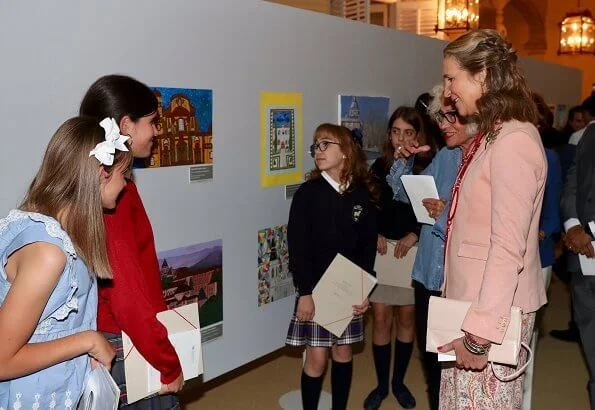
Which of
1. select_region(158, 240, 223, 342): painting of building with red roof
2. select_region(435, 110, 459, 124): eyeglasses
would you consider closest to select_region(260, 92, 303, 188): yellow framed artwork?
select_region(158, 240, 223, 342): painting of building with red roof

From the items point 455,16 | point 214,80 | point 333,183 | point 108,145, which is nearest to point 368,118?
point 333,183

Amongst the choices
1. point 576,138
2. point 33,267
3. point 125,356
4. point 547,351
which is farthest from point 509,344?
point 576,138

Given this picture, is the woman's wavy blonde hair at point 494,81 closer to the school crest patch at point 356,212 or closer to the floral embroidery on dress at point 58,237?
the floral embroidery on dress at point 58,237

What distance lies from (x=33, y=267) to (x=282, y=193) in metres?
2.46

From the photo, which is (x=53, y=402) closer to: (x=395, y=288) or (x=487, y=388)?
(x=487, y=388)

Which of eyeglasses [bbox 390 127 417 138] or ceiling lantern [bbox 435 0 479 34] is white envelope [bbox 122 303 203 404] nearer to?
eyeglasses [bbox 390 127 417 138]

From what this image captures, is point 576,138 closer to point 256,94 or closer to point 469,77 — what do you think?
point 256,94

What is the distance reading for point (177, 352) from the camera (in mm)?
2498

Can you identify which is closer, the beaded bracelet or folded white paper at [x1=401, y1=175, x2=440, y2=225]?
the beaded bracelet

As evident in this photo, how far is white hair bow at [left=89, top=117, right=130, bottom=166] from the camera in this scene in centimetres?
196

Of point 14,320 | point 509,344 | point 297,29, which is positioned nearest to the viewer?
point 14,320

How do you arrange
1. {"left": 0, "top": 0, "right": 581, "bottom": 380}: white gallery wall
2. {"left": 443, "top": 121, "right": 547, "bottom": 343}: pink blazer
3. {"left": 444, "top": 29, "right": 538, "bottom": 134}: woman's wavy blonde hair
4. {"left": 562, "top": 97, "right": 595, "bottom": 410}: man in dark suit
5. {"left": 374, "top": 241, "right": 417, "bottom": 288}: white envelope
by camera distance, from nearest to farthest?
1. {"left": 443, "top": 121, "right": 547, "bottom": 343}: pink blazer
2. {"left": 444, "top": 29, "right": 538, "bottom": 134}: woman's wavy blonde hair
3. {"left": 0, "top": 0, "right": 581, "bottom": 380}: white gallery wall
4. {"left": 562, "top": 97, "right": 595, "bottom": 410}: man in dark suit
5. {"left": 374, "top": 241, "right": 417, "bottom": 288}: white envelope

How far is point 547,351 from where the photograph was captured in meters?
5.86

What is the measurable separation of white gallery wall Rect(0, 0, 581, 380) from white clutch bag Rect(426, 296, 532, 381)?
1.53 metres
